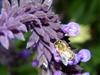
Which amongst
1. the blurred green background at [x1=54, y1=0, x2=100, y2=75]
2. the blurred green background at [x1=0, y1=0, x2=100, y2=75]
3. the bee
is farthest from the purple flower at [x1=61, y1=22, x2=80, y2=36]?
the blurred green background at [x1=54, y1=0, x2=100, y2=75]

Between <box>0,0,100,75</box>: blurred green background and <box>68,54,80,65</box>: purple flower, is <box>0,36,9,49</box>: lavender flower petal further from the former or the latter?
<box>0,0,100,75</box>: blurred green background

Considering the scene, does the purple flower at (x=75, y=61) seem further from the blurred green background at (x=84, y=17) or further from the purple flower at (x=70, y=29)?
the blurred green background at (x=84, y=17)

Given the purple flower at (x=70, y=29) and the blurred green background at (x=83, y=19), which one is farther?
the blurred green background at (x=83, y=19)

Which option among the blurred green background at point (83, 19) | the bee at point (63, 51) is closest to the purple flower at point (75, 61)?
the bee at point (63, 51)

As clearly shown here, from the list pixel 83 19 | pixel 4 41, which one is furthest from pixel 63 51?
pixel 83 19

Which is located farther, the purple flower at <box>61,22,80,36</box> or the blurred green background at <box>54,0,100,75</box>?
the blurred green background at <box>54,0,100,75</box>

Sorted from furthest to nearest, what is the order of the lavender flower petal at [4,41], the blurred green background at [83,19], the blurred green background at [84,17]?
the blurred green background at [84,17] → the blurred green background at [83,19] → the lavender flower petal at [4,41]

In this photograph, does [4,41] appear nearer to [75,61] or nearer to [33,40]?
[33,40]

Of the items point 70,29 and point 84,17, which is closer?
point 70,29

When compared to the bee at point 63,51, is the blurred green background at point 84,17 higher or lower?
higher
